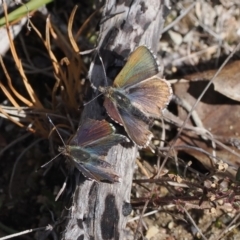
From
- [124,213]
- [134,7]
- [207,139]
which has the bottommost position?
[207,139]

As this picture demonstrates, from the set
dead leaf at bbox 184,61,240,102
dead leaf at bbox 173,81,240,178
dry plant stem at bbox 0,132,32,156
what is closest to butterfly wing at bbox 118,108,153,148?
dead leaf at bbox 173,81,240,178

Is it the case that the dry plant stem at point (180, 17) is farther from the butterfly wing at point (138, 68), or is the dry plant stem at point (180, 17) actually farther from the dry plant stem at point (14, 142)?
the dry plant stem at point (14, 142)

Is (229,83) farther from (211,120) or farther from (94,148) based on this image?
(94,148)

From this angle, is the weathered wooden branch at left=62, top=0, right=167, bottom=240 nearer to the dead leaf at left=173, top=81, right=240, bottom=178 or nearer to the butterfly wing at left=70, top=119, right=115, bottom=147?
the butterfly wing at left=70, top=119, right=115, bottom=147

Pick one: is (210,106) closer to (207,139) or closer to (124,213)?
(207,139)

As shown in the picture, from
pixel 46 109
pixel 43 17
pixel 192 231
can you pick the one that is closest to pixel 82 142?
pixel 46 109

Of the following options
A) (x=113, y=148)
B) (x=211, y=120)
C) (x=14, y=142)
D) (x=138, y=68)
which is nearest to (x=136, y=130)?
(x=113, y=148)
